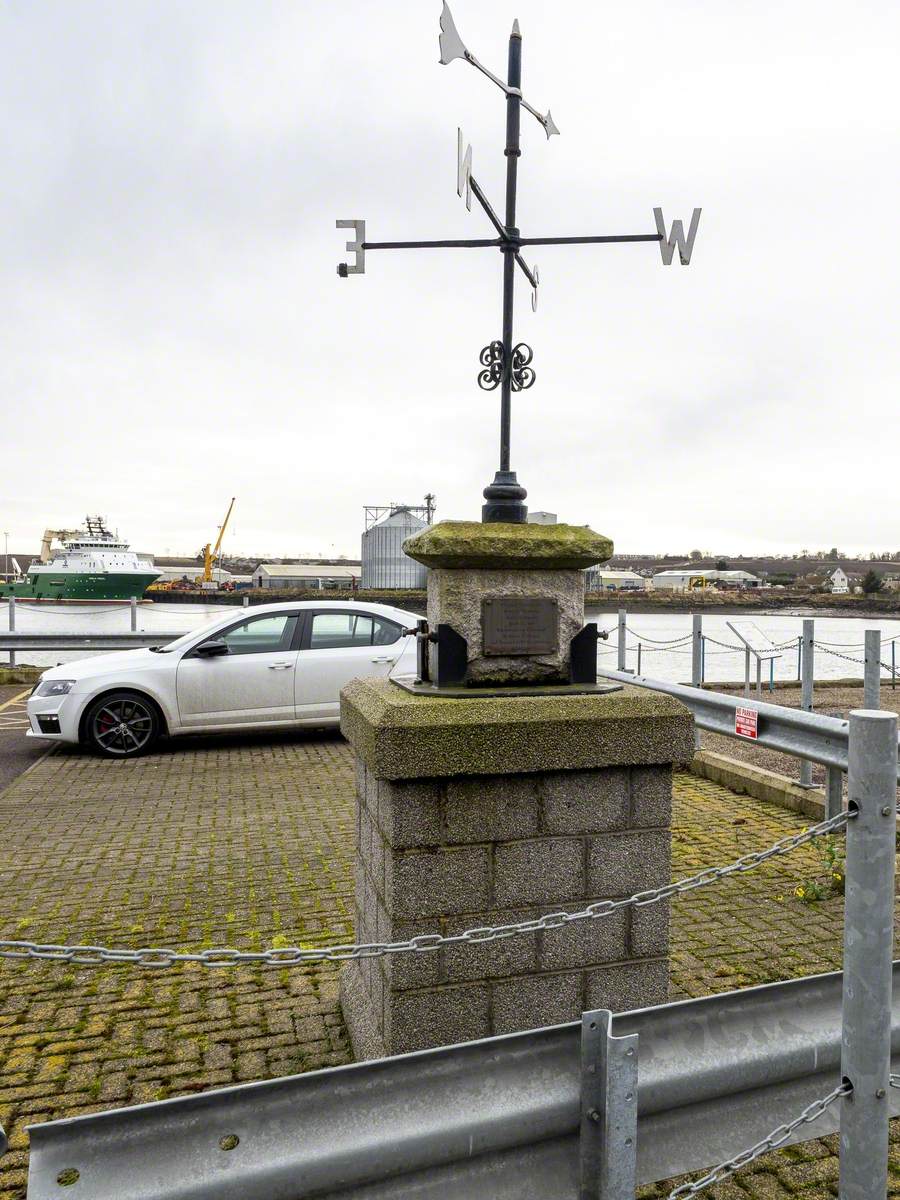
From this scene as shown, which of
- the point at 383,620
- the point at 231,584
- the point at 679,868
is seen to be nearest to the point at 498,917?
the point at 679,868

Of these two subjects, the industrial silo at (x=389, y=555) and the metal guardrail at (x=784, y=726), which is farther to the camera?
the industrial silo at (x=389, y=555)

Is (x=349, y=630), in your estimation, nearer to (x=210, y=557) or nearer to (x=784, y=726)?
(x=784, y=726)

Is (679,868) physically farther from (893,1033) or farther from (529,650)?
(893,1033)

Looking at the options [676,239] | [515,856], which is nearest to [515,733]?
[515,856]

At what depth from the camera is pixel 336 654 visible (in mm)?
10109

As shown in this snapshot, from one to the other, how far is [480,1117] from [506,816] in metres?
1.36

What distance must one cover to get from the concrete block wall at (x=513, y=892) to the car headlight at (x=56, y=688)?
23.5 ft

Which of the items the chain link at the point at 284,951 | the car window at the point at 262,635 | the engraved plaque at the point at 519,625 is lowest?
the chain link at the point at 284,951

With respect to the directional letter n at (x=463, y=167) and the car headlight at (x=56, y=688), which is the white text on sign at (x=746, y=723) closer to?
the directional letter n at (x=463, y=167)

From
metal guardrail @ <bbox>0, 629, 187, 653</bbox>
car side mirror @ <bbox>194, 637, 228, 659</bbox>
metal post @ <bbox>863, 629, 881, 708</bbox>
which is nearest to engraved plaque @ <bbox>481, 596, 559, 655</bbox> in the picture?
metal post @ <bbox>863, 629, 881, 708</bbox>

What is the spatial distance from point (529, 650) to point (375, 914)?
1174 millimetres

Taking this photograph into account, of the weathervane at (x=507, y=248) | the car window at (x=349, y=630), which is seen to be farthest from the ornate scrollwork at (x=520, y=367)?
the car window at (x=349, y=630)

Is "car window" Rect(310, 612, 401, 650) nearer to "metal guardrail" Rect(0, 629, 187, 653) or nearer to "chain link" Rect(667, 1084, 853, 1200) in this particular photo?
"metal guardrail" Rect(0, 629, 187, 653)

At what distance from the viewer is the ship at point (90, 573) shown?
61062 millimetres
